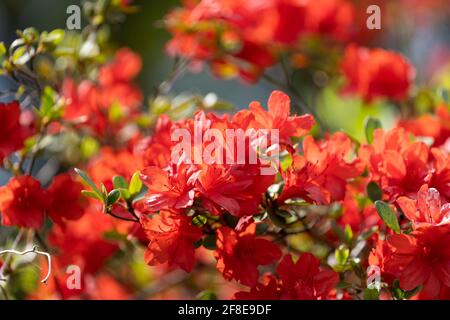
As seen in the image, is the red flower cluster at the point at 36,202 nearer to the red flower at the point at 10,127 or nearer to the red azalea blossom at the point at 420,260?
the red flower at the point at 10,127

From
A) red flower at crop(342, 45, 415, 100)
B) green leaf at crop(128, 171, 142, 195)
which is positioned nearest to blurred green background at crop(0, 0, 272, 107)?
red flower at crop(342, 45, 415, 100)

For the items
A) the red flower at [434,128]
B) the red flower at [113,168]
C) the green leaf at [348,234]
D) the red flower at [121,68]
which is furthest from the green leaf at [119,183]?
the red flower at [121,68]

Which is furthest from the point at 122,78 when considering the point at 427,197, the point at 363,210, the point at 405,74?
the point at 427,197

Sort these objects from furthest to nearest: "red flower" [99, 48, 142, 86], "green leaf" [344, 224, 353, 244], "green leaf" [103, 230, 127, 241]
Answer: "red flower" [99, 48, 142, 86] < "green leaf" [103, 230, 127, 241] < "green leaf" [344, 224, 353, 244]

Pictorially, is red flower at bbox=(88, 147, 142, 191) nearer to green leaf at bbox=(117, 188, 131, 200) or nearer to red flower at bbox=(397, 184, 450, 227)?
green leaf at bbox=(117, 188, 131, 200)

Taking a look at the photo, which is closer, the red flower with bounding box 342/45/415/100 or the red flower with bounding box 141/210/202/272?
the red flower with bounding box 141/210/202/272

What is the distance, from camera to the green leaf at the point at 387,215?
0.96 meters

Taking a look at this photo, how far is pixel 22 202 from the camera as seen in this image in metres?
1.12

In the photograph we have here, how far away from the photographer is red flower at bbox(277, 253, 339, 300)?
3.31ft

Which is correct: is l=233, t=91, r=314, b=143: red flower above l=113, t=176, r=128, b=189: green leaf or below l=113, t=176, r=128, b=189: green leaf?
above

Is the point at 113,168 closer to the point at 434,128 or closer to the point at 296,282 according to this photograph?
the point at 296,282

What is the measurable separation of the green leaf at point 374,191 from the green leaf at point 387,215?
0.14 meters
